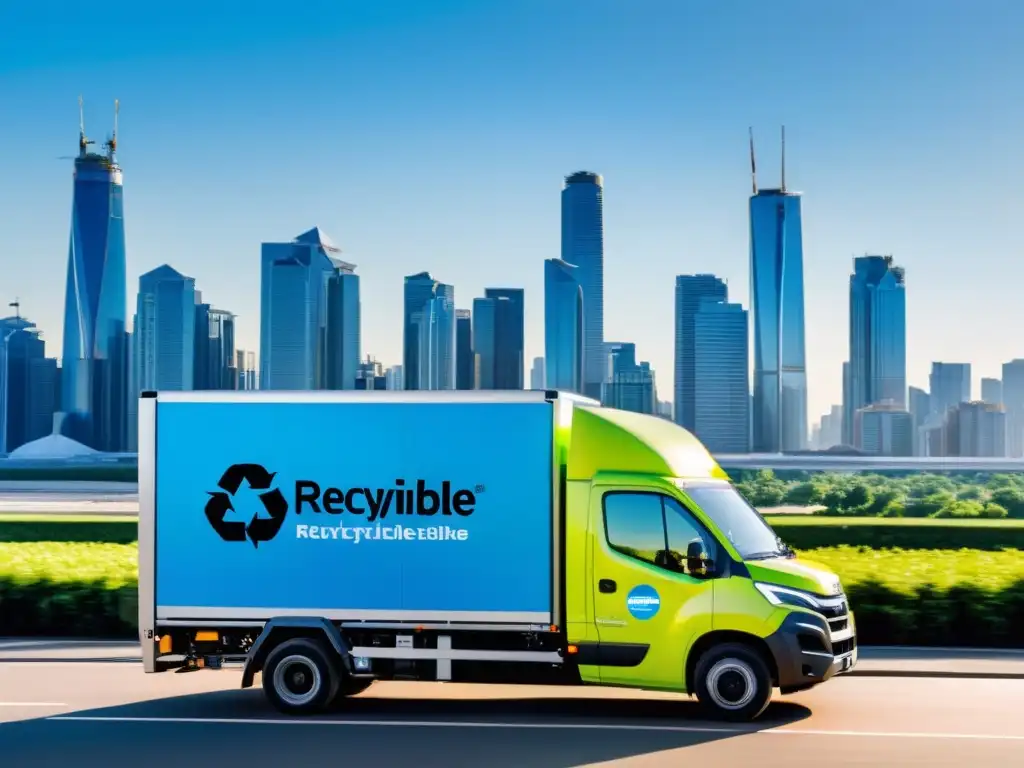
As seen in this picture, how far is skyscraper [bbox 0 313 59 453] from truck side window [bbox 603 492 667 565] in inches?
5877

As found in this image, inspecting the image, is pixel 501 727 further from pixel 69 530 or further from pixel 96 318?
pixel 96 318

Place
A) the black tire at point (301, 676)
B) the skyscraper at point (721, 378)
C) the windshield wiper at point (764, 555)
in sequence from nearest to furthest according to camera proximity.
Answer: the windshield wiper at point (764, 555), the black tire at point (301, 676), the skyscraper at point (721, 378)

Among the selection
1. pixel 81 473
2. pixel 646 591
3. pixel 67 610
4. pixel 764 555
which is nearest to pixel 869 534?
pixel 67 610

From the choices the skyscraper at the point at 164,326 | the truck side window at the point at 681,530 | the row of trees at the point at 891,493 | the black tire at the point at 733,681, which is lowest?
the row of trees at the point at 891,493

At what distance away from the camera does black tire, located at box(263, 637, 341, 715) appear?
37.4 ft

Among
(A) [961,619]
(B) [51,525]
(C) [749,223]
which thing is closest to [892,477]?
(C) [749,223]

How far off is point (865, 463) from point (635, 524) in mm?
146897

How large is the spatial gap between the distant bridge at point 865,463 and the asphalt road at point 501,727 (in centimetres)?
12274

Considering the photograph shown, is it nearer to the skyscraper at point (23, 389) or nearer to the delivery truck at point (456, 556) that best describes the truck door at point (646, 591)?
the delivery truck at point (456, 556)

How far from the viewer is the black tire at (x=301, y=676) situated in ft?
37.4

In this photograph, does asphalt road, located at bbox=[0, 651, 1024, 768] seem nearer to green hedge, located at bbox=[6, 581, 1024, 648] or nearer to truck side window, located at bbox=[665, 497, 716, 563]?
truck side window, located at bbox=[665, 497, 716, 563]

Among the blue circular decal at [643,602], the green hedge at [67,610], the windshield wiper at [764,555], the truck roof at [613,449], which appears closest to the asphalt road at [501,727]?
the blue circular decal at [643,602]

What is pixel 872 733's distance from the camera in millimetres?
10719

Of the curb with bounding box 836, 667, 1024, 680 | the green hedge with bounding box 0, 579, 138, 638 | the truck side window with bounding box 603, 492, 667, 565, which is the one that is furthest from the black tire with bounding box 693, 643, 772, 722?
the green hedge with bounding box 0, 579, 138, 638
